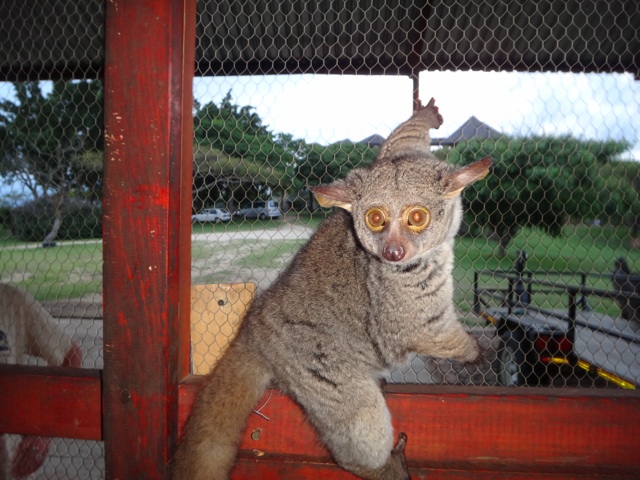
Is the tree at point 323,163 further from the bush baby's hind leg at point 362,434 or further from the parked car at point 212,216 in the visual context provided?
the bush baby's hind leg at point 362,434

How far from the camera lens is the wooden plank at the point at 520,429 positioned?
3.98 ft

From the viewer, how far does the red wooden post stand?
3.74 ft

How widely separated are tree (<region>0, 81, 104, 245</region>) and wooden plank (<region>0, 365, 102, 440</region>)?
5451 mm

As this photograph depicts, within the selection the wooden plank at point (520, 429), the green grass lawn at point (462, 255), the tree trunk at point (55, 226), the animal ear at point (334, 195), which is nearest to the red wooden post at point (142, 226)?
the wooden plank at point (520, 429)

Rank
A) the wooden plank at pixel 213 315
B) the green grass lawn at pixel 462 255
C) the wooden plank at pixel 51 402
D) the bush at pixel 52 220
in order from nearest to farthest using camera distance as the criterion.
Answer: the wooden plank at pixel 51 402 < the wooden plank at pixel 213 315 < the green grass lawn at pixel 462 255 < the bush at pixel 52 220

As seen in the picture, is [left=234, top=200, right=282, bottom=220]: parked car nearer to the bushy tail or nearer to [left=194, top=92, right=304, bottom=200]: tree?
[left=194, top=92, right=304, bottom=200]: tree

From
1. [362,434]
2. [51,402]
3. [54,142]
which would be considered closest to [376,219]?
[362,434]

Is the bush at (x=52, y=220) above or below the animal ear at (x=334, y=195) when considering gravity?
below

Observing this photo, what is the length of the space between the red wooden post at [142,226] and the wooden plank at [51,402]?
5.9 inches

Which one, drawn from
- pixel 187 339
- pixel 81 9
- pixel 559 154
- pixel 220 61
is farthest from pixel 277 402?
pixel 559 154

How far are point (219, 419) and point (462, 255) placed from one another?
99.6 inches

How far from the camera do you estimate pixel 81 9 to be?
3793 mm

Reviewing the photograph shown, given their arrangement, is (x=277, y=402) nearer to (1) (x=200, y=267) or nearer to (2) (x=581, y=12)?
(1) (x=200, y=267)

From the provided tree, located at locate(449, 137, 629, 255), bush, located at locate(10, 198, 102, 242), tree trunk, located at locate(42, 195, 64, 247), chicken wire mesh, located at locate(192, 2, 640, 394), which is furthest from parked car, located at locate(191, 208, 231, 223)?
tree trunk, located at locate(42, 195, 64, 247)
